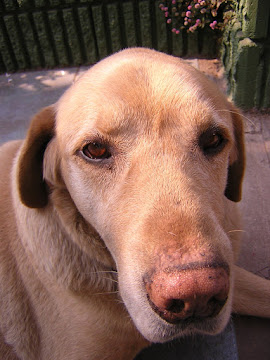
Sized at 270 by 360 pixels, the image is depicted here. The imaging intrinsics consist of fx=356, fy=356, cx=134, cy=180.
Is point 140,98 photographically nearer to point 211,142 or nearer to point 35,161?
point 211,142

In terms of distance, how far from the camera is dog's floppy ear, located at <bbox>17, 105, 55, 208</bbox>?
6.41ft

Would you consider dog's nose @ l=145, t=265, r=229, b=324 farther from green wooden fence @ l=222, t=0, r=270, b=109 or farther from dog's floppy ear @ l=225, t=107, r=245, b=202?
green wooden fence @ l=222, t=0, r=270, b=109

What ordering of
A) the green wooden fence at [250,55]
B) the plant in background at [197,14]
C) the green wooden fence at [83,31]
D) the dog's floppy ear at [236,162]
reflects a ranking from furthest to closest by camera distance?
the green wooden fence at [83,31] → the plant in background at [197,14] → the green wooden fence at [250,55] → the dog's floppy ear at [236,162]

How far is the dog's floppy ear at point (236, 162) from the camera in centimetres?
218

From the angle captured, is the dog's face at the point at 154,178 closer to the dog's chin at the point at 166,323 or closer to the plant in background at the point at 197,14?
the dog's chin at the point at 166,323

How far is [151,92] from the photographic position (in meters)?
1.68

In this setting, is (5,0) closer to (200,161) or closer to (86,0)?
(86,0)

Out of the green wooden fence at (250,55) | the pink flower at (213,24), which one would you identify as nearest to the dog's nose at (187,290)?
the green wooden fence at (250,55)

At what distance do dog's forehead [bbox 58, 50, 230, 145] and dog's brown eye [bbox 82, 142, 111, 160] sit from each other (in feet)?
0.25

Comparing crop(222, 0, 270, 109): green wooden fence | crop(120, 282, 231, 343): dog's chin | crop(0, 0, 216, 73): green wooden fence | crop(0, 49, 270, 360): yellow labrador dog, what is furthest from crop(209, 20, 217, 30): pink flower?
crop(120, 282, 231, 343): dog's chin

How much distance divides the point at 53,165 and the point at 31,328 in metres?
1.01

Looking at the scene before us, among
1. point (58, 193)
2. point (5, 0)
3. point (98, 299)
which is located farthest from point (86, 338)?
point (5, 0)

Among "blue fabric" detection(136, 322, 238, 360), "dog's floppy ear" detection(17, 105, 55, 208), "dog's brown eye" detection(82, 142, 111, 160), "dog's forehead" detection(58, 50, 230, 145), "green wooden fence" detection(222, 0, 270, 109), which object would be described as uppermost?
"dog's forehead" detection(58, 50, 230, 145)

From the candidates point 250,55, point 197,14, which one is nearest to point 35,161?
point 250,55
